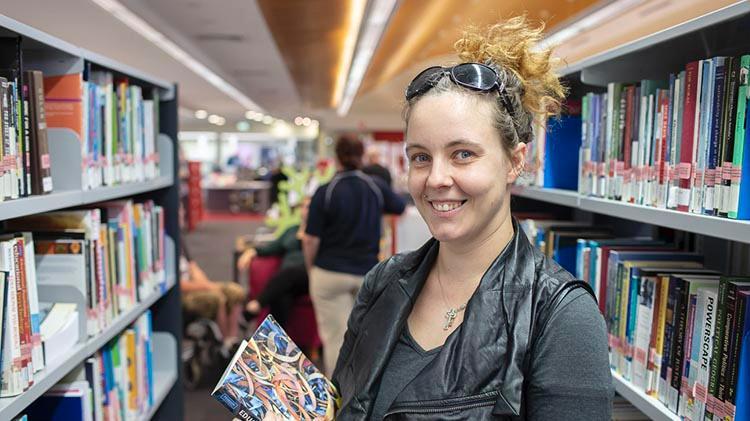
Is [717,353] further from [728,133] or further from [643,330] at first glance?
[728,133]

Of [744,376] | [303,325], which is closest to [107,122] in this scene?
[744,376]

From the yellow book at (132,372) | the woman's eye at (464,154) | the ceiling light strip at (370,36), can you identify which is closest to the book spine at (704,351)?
the woman's eye at (464,154)

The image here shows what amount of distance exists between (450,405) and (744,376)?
57cm

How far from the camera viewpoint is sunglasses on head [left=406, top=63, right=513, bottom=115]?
125 centimetres

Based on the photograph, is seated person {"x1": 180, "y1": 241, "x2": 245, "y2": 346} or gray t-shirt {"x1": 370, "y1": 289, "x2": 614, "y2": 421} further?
seated person {"x1": 180, "y1": 241, "x2": 245, "y2": 346}

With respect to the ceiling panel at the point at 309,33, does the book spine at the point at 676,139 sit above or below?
below

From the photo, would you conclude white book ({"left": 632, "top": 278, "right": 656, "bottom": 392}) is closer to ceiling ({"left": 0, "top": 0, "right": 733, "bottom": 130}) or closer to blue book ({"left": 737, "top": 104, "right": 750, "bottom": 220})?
blue book ({"left": 737, "top": 104, "right": 750, "bottom": 220})

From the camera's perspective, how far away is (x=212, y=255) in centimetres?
1072

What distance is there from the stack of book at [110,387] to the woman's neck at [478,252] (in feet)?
4.06

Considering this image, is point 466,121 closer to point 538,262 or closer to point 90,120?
point 538,262

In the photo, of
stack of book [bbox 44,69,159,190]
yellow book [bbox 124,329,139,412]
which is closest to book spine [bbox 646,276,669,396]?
stack of book [bbox 44,69,159,190]

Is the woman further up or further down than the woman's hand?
further up

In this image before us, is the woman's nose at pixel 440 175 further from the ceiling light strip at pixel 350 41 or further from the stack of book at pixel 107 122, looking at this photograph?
the ceiling light strip at pixel 350 41

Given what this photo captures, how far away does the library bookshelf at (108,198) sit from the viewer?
5.16 feet
